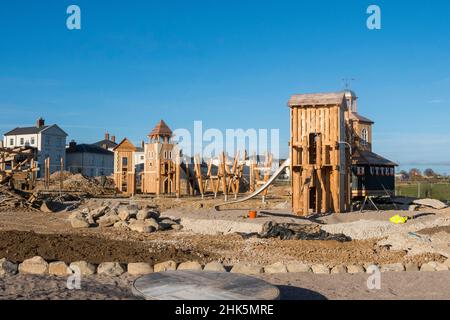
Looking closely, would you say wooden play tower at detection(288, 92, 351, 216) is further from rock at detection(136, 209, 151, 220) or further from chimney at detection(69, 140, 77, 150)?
chimney at detection(69, 140, 77, 150)

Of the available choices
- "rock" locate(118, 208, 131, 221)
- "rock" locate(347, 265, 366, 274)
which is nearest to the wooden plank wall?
"rock" locate(118, 208, 131, 221)

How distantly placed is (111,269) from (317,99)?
13784 millimetres

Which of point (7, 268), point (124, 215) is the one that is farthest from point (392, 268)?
point (124, 215)

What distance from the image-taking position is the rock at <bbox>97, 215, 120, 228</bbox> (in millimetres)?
18769

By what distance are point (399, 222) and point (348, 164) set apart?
5.43 metres

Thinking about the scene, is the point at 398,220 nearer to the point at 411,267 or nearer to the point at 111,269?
the point at 411,267

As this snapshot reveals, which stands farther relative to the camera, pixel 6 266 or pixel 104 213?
pixel 104 213

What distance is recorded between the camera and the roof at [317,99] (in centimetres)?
2075

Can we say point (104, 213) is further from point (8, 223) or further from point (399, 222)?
point (399, 222)

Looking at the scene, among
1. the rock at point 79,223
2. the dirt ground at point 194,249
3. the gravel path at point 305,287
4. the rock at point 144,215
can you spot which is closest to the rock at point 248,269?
the gravel path at point 305,287

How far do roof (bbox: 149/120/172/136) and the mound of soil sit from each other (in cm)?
2629

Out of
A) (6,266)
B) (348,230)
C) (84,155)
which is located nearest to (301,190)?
(348,230)

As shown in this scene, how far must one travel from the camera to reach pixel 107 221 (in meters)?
18.9

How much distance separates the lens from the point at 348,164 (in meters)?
23.6
